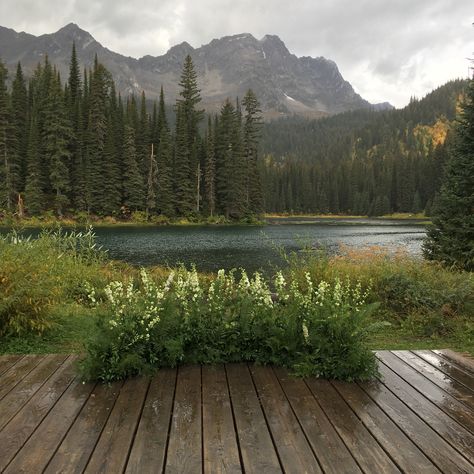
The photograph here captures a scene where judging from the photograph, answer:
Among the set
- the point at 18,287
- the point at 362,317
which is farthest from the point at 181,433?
the point at 18,287

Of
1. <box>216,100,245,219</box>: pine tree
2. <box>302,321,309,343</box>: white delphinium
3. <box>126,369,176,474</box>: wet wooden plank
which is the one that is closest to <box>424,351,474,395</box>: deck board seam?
<box>302,321,309,343</box>: white delphinium

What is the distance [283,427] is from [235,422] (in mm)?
348

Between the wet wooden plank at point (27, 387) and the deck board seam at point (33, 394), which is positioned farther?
the wet wooden plank at point (27, 387)

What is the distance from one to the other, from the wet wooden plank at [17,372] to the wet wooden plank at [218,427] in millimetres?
1749

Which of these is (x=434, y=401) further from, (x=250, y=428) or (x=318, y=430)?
(x=250, y=428)

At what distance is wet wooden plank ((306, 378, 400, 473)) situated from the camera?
2418 mm

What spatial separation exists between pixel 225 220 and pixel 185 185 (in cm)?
789

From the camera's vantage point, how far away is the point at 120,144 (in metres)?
59.1

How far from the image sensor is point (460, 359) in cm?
441

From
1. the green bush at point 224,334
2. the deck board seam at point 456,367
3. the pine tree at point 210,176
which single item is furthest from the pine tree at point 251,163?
the green bush at point 224,334

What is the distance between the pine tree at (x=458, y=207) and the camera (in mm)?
16312

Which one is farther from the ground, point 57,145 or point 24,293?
point 57,145

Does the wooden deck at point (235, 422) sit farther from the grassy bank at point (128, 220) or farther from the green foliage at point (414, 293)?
the grassy bank at point (128, 220)

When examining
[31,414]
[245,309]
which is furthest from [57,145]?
[31,414]
